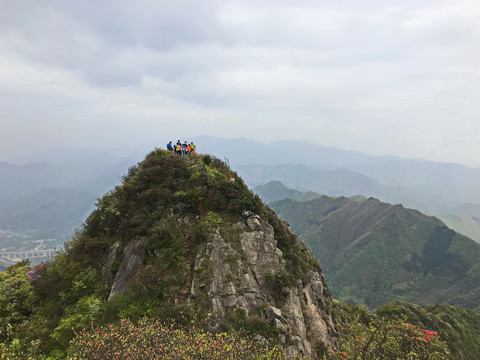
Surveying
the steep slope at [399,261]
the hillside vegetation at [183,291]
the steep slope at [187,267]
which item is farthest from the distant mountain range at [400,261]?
the hillside vegetation at [183,291]

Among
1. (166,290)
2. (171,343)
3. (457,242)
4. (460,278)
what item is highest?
(171,343)

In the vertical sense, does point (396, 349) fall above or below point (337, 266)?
above

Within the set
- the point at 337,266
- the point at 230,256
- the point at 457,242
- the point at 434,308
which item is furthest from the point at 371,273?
the point at 230,256

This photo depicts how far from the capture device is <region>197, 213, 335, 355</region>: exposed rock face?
16203 mm

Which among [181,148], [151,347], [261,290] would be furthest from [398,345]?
[181,148]

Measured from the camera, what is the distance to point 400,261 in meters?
142

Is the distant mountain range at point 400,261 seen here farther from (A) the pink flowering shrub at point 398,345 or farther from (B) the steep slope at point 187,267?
(A) the pink flowering shrub at point 398,345

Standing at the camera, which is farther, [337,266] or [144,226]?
[337,266]

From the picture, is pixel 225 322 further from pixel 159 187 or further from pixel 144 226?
pixel 159 187

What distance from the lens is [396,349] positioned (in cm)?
1048

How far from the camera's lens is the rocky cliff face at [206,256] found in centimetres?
1611

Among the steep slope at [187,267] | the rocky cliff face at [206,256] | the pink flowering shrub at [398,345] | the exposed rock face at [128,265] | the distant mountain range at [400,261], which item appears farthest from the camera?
the distant mountain range at [400,261]

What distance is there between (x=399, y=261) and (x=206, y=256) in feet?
528

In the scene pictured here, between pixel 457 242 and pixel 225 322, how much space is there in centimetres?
18547
